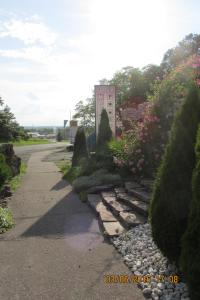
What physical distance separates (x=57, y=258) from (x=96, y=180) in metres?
5.14

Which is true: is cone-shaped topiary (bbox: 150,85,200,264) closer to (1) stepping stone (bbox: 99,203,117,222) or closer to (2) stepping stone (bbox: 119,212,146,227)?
(2) stepping stone (bbox: 119,212,146,227)

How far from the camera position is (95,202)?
8.90 metres

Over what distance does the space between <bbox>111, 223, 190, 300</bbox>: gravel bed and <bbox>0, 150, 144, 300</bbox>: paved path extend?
0.44 ft

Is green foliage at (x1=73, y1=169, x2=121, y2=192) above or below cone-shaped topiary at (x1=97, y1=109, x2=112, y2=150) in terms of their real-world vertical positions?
below

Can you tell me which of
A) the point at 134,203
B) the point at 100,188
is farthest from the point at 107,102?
the point at 134,203

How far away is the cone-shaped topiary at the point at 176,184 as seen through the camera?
166 inches

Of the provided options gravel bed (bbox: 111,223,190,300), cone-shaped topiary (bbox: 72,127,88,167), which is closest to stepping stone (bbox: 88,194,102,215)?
gravel bed (bbox: 111,223,190,300)

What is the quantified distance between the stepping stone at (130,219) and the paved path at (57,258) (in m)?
0.50

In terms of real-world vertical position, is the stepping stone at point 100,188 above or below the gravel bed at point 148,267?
above

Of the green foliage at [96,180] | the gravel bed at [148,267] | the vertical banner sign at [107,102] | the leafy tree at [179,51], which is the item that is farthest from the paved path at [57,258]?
the leafy tree at [179,51]

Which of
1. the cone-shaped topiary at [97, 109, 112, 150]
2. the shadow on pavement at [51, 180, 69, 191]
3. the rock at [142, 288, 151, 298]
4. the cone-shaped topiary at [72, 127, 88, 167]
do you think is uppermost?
the cone-shaped topiary at [97, 109, 112, 150]

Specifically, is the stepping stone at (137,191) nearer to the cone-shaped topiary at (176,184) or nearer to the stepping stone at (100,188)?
the stepping stone at (100,188)

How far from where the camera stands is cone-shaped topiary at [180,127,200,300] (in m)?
3.34

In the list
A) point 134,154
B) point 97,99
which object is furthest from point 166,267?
point 97,99
